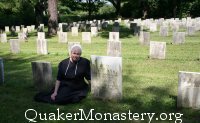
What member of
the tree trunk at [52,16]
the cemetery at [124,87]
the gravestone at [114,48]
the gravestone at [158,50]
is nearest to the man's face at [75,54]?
the cemetery at [124,87]

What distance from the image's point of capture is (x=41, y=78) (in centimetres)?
897

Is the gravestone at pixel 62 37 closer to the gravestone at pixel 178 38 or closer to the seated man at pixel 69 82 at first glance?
the gravestone at pixel 178 38

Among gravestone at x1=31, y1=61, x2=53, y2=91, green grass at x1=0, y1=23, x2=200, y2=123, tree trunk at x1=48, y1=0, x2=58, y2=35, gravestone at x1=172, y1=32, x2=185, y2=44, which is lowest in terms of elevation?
green grass at x1=0, y1=23, x2=200, y2=123

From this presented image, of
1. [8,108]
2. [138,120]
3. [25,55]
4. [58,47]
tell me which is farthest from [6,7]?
[138,120]

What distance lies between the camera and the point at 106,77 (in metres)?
7.93

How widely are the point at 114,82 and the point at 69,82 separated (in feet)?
3.62

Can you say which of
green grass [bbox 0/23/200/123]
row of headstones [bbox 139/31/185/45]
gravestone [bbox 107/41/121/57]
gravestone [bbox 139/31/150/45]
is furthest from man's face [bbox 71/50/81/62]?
row of headstones [bbox 139/31/185/45]

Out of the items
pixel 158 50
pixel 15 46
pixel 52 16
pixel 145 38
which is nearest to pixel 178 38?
pixel 145 38

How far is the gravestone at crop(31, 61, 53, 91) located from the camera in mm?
8805

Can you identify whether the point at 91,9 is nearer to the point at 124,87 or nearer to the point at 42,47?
the point at 42,47

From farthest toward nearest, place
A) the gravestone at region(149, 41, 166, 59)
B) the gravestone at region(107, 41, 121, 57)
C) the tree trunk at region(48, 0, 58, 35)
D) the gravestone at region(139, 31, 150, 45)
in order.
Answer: the tree trunk at region(48, 0, 58, 35)
the gravestone at region(139, 31, 150, 45)
the gravestone at region(107, 41, 121, 57)
the gravestone at region(149, 41, 166, 59)

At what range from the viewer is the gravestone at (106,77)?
25.2ft

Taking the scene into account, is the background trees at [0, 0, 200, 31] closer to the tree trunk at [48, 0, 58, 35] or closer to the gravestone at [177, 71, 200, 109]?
the tree trunk at [48, 0, 58, 35]

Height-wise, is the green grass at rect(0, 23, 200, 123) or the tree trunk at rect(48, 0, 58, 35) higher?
the tree trunk at rect(48, 0, 58, 35)
